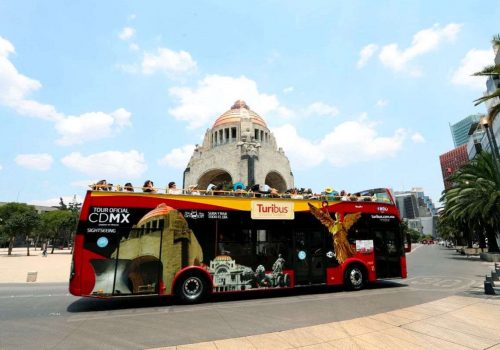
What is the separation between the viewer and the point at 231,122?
57656mm

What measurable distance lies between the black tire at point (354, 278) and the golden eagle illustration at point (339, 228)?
1.82 ft

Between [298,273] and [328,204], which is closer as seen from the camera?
[298,273]

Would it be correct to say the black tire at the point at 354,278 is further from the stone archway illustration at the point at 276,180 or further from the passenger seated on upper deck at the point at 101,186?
the stone archway illustration at the point at 276,180

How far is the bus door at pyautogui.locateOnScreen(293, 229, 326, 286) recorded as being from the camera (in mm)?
11102

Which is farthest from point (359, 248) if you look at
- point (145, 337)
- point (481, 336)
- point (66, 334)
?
point (66, 334)

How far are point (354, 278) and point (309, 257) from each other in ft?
7.50

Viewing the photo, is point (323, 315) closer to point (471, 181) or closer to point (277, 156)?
point (471, 181)

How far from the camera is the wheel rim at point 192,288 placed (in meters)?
9.86

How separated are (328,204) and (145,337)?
784cm

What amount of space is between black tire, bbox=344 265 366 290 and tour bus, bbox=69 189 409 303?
0.13ft

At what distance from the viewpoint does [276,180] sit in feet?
187

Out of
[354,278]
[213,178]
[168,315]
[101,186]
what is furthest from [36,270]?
[213,178]

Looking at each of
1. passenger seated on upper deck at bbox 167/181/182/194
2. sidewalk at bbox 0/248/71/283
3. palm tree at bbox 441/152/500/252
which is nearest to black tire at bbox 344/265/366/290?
passenger seated on upper deck at bbox 167/181/182/194

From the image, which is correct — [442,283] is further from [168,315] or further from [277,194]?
[168,315]
